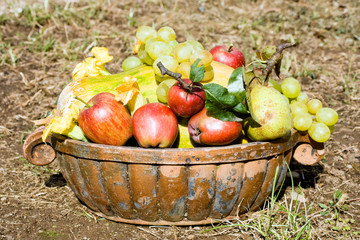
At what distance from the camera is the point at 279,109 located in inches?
81.1

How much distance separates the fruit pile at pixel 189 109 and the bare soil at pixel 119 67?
0.58 meters

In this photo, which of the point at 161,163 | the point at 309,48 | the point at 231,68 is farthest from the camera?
the point at 309,48

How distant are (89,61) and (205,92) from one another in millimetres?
1075

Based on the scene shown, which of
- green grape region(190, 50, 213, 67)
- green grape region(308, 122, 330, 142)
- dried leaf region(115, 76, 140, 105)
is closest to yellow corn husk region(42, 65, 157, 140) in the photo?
dried leaf region(115, 76, 140, 105)

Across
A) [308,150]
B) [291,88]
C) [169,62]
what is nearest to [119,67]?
[169,62]

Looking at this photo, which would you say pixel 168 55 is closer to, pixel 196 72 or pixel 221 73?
pixel 221 73

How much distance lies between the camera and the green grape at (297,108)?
2379 millimetres

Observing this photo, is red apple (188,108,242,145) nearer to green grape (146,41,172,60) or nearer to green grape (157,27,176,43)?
green grape (146,41,172,60)

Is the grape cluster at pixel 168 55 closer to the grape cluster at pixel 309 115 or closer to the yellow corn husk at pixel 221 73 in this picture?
the yellow corn husk at pixel 221 73

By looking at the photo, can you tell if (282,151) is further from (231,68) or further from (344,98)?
(344,98)

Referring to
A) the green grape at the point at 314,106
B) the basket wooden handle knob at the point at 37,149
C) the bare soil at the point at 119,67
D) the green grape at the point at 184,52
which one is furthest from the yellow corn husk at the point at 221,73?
the basket wooden handle knob at the point at 37,149

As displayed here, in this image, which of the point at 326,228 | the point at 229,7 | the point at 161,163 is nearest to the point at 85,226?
the point at 161,163

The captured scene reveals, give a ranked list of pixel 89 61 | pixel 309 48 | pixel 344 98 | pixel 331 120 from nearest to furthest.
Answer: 1. pixel 331 120
2. pixel 89 61
3. pixel 344 98
4. pixel 309 48

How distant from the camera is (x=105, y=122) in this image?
208 centimetres
